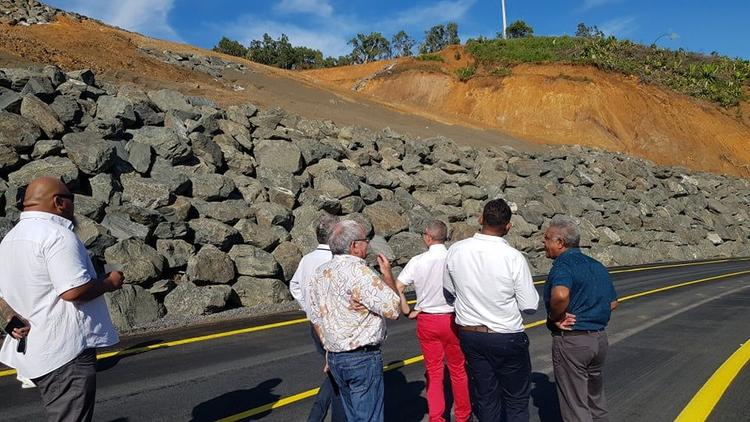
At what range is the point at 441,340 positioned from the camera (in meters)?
5.31

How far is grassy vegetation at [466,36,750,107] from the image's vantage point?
5781 cm

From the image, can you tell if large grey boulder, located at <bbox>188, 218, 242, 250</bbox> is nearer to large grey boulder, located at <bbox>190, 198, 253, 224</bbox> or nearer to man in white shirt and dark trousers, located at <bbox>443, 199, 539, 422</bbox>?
large grey boulder, located at <bbox>190, 198, 253, 224</bbox>

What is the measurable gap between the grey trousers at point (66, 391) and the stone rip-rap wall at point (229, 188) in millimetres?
6818

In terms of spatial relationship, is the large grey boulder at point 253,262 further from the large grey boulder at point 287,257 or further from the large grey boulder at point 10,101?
the large grey boulder at point 10,101

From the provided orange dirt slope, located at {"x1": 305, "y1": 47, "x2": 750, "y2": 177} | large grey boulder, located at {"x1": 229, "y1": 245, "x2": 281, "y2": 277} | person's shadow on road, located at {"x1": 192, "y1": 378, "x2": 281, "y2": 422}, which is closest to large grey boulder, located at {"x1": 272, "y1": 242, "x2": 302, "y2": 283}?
large grey boulder, located at {"x1": 229, "y1": 245, "x2": 281, "y2": 277}

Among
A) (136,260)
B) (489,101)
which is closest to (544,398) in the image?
(136,260)

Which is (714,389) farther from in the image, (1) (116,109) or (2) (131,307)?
(1) (116,109)

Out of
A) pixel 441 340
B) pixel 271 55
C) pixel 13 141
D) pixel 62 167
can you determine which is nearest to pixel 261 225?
pixel 62 167

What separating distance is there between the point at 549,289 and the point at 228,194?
11529 mm

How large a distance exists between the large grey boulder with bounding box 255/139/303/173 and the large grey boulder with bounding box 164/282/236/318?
21.4 feet

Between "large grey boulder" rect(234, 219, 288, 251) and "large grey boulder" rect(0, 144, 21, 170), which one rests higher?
"large grey boulder" rect(0, 144, 21, 170)

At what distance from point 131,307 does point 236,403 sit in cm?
489

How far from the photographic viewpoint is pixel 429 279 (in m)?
5.36

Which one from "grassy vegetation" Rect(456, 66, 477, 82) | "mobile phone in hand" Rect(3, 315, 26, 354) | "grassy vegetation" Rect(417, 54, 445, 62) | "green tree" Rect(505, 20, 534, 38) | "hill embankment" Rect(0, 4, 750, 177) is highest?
"green tree" Rect(505, 20, 534, 38)
